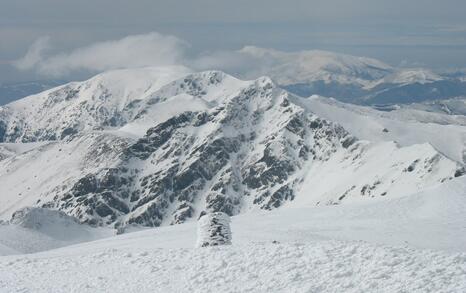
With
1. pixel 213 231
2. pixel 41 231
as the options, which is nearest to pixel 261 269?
pixel 213 231

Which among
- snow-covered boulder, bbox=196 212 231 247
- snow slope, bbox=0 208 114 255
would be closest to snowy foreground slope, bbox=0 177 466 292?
snow-covered boulder, bbox=196 212 231 247

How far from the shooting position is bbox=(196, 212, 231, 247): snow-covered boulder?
43.2m

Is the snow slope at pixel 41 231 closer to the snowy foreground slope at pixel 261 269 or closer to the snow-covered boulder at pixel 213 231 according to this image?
the snow-covered boulder at pixel 213 231

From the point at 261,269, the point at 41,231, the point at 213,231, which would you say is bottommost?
the point at 41,231

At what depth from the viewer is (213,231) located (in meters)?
44.0

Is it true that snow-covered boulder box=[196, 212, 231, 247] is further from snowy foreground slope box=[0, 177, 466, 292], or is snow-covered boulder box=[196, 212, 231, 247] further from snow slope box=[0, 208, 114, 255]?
snow slope box=[0, 208, 114, 255]

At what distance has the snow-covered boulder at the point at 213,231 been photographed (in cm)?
4316

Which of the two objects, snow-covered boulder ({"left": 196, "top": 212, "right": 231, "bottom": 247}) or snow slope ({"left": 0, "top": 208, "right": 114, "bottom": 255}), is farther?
snow slope ({"left": 0, "top": 208, "right": 114, "bottom": 255})

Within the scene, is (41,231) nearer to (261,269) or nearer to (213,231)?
(213,231)

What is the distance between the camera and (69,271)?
3938 centimetres

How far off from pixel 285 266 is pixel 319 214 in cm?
3585

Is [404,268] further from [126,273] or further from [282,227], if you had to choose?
[282,227]

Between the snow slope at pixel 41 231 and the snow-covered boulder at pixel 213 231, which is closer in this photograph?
the snow-covered boulder at pixel 213 231

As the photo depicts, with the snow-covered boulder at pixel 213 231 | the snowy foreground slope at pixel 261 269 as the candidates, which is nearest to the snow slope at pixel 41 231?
the snow-covered boulder at pixel 213 231
